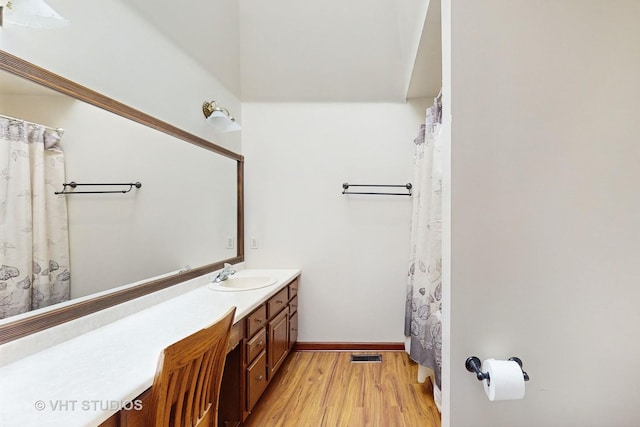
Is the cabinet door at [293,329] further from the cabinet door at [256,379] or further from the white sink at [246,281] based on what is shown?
the cabinet door at [256,379]

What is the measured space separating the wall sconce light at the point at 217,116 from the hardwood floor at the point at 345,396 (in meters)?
2.00

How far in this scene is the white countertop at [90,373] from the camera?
0.70 metres

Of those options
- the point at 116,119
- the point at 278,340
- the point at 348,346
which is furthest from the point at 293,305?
the point at 116,119

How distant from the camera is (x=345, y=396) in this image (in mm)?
2008

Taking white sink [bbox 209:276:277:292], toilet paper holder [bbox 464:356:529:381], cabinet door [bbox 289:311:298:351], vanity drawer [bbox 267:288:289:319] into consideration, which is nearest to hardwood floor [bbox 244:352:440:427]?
cabinet door [bbox 289:311:298:351]

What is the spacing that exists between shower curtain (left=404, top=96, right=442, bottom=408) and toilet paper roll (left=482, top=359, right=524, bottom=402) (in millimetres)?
952

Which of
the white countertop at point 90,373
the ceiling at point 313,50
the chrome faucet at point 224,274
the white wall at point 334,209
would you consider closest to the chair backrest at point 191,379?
the white countertop at point 90,373

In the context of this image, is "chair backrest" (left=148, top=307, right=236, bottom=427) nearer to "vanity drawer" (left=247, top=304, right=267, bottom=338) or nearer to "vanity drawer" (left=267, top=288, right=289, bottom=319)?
"vanity drawer" (left=247, top=304, right=267, bottom=338)

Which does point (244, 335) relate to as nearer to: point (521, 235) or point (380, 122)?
point (521, 235)

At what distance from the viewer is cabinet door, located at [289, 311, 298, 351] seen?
2.47 m

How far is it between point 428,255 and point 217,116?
5.81ft

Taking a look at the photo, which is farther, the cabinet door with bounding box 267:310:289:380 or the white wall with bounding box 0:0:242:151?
the cabinet door with bounding box 267:310:289:380

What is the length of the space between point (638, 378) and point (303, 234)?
220cm

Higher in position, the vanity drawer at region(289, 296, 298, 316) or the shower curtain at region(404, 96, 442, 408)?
the shower curtain at region(404, 96, 442, 408)
